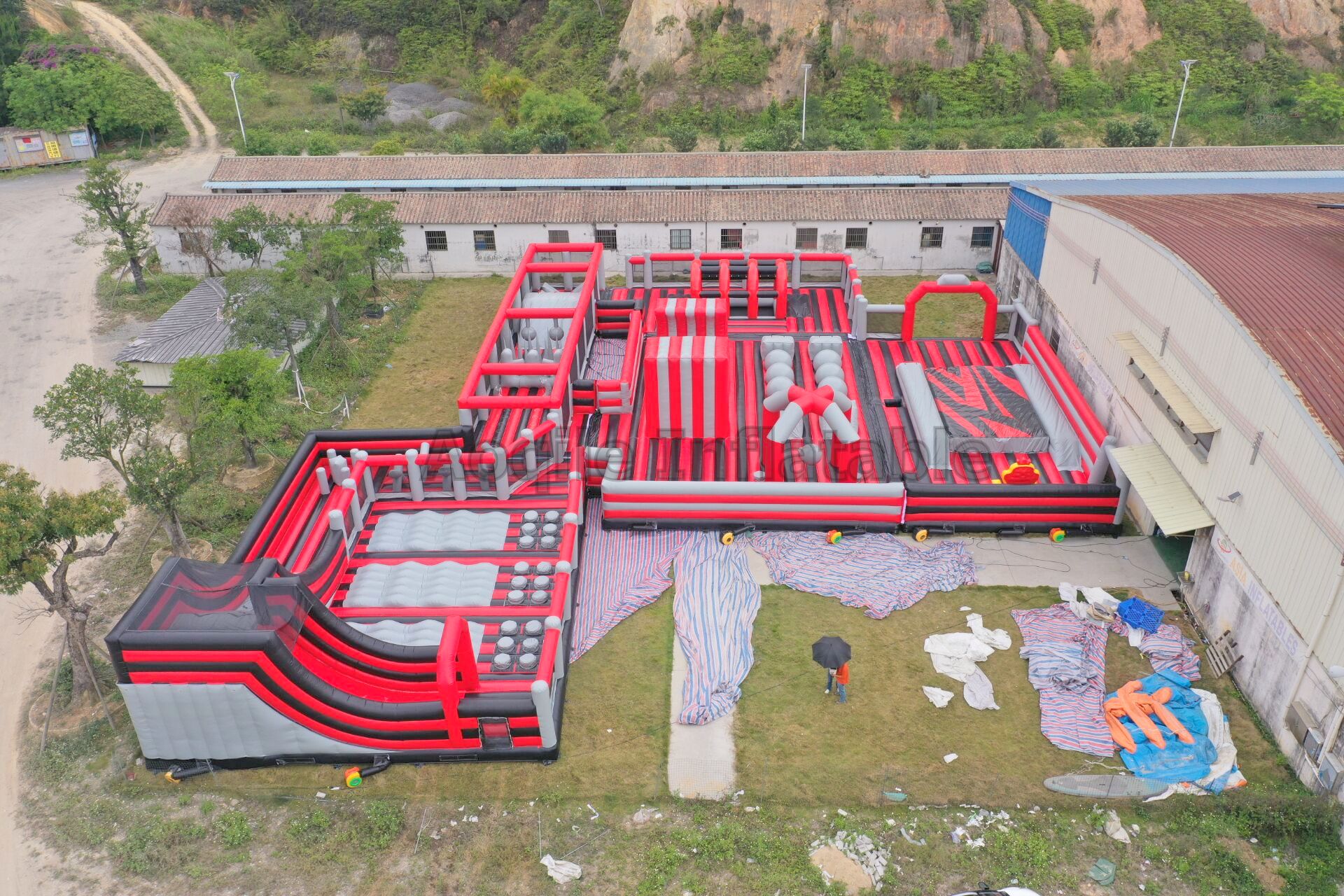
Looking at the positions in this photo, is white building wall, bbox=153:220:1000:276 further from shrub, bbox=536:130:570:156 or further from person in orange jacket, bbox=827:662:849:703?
person in orange jacket, bbox=827:662:849:703

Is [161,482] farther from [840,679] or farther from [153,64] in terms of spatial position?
[153,64]

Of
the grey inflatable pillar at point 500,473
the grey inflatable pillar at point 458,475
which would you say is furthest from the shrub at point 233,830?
the grey inflatable pillar at point 500,473

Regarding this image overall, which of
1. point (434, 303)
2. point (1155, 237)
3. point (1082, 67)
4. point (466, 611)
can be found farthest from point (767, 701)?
point (1082, 67)

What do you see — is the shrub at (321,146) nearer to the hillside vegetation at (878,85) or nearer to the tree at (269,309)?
the hillside vegetation at (878,85)

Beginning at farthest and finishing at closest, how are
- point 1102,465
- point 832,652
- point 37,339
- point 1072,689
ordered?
point 37,339 < point 1102,465 < point 1072,689 < point 832,652

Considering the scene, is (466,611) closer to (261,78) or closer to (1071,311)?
(1071,311)

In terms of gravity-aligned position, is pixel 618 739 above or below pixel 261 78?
below

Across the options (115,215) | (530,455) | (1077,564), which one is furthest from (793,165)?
(115,215)
